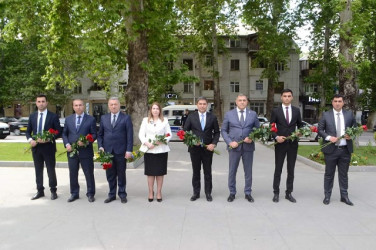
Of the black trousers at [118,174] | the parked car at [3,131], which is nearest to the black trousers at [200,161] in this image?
the black trousers at [118,174]

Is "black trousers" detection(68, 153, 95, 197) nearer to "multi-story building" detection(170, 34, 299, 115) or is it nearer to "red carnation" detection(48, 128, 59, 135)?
"red carnation" detection(48, 128, 59, 135)

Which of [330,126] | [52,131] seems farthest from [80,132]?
[330,126]

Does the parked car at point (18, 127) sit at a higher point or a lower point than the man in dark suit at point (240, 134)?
lower

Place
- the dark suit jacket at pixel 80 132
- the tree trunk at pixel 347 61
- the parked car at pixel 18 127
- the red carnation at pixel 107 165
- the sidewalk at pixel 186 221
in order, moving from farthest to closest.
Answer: the parked car at pixel 18 127 → the tree trunk at pixel 347 61 → the dark suit jacket at pixel 80 132 → the red carnation at pixel 107 165 → the sidewalk at pixel 186 221

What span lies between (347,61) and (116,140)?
10.6 m

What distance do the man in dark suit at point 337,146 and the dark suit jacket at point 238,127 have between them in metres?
1.28

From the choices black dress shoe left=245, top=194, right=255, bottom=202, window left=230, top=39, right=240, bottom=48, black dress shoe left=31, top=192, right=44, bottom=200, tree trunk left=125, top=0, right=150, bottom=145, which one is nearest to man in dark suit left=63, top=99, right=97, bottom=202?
black dress shoe left=31, top=192, right=44, bottom=200

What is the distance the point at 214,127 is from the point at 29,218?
11.6ft

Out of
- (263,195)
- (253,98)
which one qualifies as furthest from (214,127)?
(253,98)

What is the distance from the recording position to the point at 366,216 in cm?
586

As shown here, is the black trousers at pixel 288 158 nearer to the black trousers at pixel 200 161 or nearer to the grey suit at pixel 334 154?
the grey suit at pixel 334 154

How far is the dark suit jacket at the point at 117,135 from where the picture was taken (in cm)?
672

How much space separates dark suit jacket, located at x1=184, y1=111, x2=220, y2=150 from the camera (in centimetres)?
680

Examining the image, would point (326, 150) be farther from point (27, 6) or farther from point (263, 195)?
point (27, 6)
